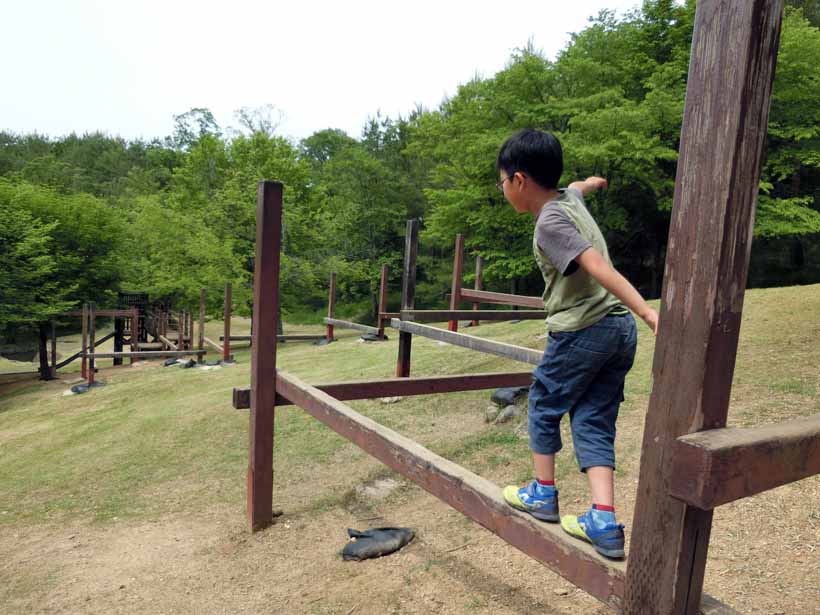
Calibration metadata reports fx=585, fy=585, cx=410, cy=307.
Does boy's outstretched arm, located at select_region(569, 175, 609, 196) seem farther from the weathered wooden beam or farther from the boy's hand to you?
the weathered wooden beam

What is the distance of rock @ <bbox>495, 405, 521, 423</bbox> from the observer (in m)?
6.27

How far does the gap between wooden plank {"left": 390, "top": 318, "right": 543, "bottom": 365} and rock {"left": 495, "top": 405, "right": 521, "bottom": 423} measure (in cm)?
116

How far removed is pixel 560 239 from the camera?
1871mm

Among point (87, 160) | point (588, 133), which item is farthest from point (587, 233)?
point (87, 160)

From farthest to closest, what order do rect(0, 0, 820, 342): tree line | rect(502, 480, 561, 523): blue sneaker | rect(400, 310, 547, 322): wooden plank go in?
rect(0, 0, 820, 342): tree line < rect(400, 310, 547, 322): wooden plank < rect(502, 480, 561, 523): blue sneaker

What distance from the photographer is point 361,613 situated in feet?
10.2

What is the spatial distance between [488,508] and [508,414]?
14.0 feet

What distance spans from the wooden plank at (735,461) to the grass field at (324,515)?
184cm

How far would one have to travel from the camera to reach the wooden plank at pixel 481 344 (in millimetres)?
4246

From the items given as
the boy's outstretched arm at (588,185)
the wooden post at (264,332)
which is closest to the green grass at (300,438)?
the wooden post at (264,332)

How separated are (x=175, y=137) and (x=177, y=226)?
25275 millimetres

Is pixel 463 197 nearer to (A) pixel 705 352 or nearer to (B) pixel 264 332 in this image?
(B) pixel 264 332

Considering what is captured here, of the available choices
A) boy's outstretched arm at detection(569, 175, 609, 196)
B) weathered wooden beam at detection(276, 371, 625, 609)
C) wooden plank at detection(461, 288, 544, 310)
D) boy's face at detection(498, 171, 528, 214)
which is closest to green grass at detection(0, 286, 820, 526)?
wooden plank at detection(461, 288, 544, 310)

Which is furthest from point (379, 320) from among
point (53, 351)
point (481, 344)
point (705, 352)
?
point (53, 351)
